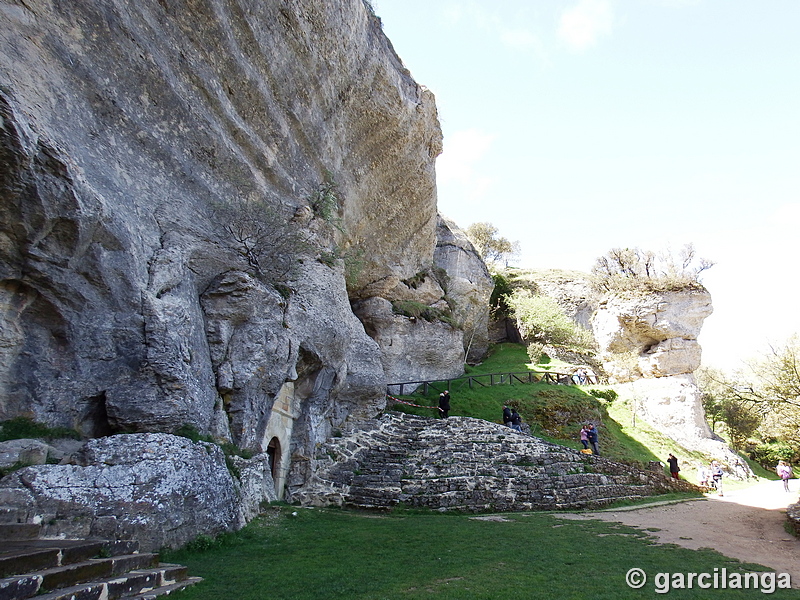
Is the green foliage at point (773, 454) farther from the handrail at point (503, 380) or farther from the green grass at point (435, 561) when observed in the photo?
the green grass at point (435, 561)

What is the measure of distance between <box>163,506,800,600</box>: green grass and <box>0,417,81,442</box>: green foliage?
8.78 ft

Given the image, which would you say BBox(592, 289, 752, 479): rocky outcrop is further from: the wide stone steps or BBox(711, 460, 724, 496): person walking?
the wide stone steps

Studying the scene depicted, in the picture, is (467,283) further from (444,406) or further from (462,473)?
(462,473)

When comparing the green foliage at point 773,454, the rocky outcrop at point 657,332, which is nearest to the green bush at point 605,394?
→ the rocky outcrop at point 657,332

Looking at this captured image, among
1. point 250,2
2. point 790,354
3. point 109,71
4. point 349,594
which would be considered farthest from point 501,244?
point 349,594

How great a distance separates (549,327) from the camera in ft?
116

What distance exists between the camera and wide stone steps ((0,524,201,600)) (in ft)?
14.4

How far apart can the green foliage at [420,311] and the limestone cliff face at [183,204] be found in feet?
21.1

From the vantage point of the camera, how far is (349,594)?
571 cm

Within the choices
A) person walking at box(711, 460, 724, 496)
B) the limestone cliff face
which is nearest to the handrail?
the limestone cliff face

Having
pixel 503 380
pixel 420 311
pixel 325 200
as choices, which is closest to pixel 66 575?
pixel 325 200

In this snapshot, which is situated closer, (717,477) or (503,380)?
(717,477)

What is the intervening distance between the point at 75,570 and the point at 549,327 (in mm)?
33615

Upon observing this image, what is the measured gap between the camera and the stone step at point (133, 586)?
4.56 m
